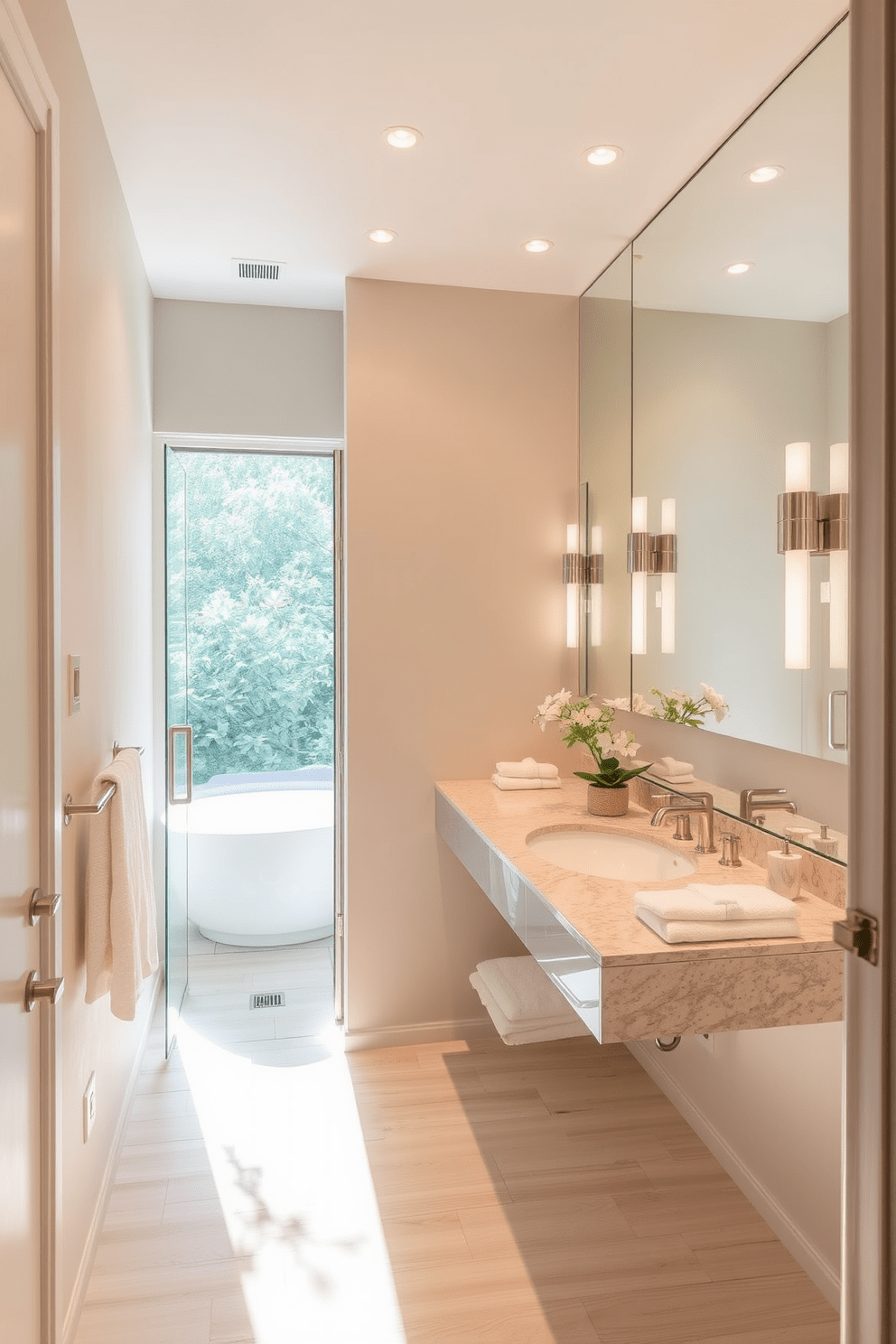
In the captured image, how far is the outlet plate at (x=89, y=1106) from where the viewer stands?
1.95m

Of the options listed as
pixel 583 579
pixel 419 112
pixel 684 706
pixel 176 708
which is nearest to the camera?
pixel 419 112

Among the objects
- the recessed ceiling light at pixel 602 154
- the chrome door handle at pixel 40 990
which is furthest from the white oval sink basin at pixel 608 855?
the recessed ceiling light at pixel 602 154

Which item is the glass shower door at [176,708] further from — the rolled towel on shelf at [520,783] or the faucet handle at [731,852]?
the faucet handle at [731,852]

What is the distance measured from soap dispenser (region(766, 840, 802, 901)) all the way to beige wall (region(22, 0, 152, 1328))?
4.66 feet

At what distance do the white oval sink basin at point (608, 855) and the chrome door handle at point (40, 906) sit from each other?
4.16ft

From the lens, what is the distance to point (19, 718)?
134cm

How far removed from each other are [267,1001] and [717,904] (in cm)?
225

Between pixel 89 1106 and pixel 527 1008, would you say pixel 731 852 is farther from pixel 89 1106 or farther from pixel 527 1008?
pixel 89 1106

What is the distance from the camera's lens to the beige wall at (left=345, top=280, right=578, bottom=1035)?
9.87 ft

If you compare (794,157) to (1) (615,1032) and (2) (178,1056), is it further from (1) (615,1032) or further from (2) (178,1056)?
(2) (178,1056)

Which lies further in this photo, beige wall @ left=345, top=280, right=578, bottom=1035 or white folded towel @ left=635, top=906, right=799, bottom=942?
beige wall @ left=345, top=280, right=578, bottom=1035

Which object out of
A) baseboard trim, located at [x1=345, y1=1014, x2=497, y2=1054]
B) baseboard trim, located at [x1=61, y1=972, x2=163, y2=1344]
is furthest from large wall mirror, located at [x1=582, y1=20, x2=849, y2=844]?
baseboard trim, located at [x1=61, y1=972, x2=163, y2=1344]

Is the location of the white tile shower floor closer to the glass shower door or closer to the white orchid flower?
the glass shower door

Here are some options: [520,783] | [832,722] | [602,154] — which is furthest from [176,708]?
[832,722]
